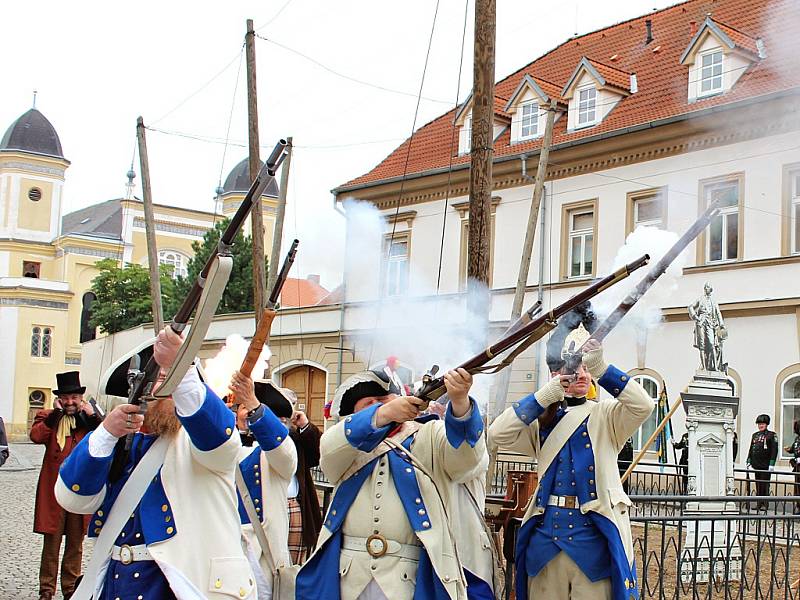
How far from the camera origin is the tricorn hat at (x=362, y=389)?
16.3ft

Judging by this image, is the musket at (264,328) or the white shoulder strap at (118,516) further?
the musket at (264,328)

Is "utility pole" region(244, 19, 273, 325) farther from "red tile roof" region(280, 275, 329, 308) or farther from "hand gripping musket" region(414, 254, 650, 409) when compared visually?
"red tile roof" region(280, 275, 329, 308)

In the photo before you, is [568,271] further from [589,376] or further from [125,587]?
[125,587]

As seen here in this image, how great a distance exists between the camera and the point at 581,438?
5.45 m

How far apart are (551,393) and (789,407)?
15225mm

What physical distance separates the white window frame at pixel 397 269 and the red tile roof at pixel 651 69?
204cm

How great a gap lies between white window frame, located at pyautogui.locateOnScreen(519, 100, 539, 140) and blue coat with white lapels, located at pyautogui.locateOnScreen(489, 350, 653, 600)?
2052 cm

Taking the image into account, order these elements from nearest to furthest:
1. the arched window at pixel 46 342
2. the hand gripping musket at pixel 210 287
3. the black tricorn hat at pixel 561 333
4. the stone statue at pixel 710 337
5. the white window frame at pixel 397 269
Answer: the hand gripping musket at pixel 210 287 → the black tricorn hat at pixel 561 333 → the stone statue at pixel 710 337 → the white window frame at pixel 397 269 → the arched window at pixel 46 342

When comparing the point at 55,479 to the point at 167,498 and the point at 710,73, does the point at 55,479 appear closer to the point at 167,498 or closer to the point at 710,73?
the point at 167,498

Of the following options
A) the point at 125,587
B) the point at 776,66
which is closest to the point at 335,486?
the point at 125,587

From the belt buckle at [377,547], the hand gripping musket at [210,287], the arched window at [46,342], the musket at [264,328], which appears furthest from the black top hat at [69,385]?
the arched window at [46,342]

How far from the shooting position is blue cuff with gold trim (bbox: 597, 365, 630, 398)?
540 cm

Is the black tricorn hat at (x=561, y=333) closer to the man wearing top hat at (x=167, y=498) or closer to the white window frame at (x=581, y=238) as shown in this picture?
the man wearing top hat at (x=167, y=498)

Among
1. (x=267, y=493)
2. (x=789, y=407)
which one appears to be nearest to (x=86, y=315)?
(x=789, y=407)
